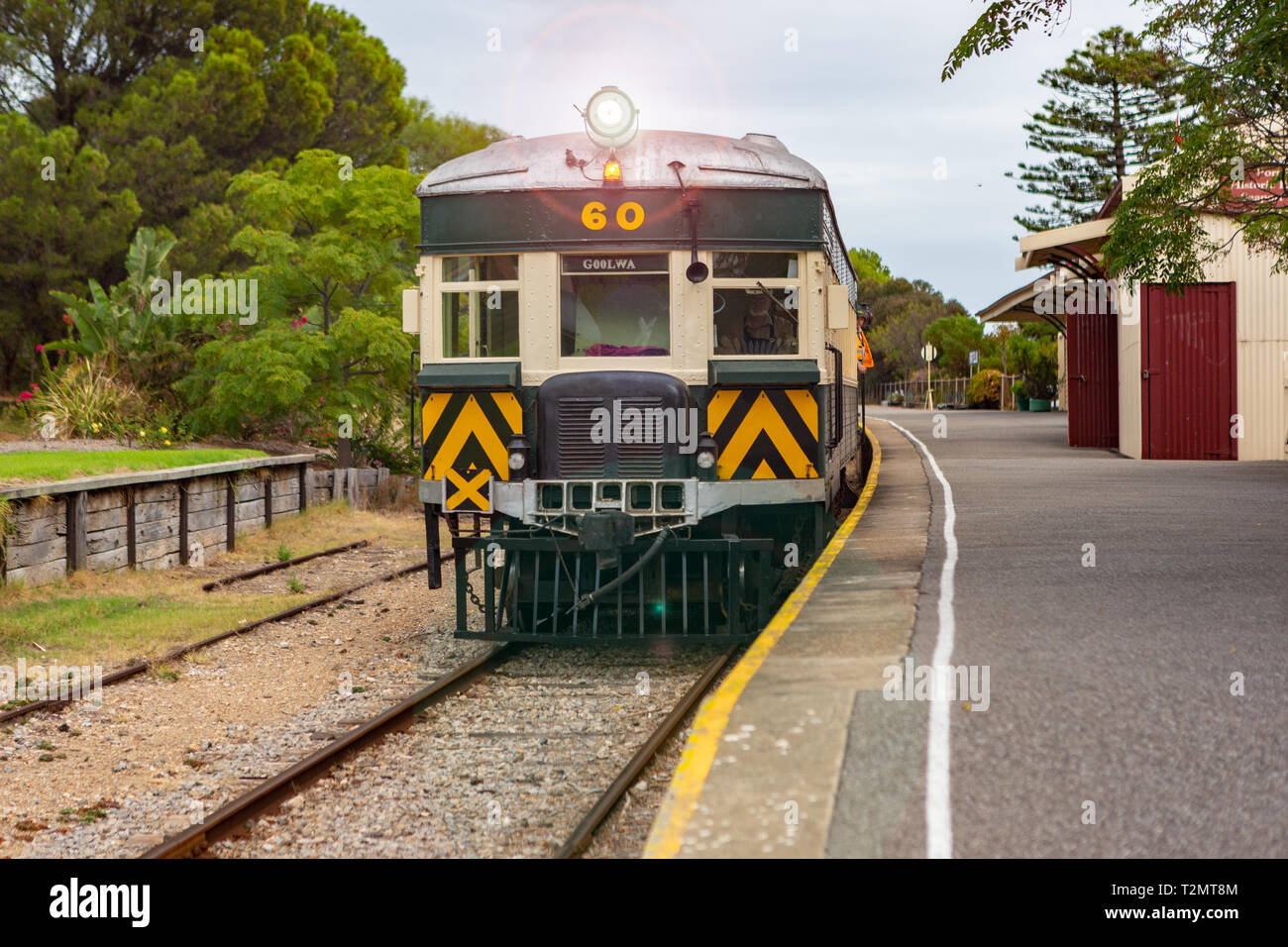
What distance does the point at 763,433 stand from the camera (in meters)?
8.77

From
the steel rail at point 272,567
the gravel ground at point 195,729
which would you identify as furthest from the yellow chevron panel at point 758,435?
the steel rail at point 272,567

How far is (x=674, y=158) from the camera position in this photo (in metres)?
8.77

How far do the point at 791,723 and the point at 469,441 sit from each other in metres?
4.14

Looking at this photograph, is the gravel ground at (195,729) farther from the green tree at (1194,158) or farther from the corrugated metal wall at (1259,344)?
the corrugated metal wall at (1259,344)

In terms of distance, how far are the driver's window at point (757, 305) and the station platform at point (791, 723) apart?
1.73 m

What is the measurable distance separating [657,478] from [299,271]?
13.6 meters

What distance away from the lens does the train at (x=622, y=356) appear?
8.56 metres

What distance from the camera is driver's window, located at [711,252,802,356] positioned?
8.80 metres

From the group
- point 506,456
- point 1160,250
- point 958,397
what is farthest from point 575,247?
point 958,397

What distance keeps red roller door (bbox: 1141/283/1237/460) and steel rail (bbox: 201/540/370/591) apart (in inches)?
507

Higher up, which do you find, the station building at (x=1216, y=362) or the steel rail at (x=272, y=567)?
the station building at (x=1216, y=362)

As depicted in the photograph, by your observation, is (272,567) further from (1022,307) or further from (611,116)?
(1022,307)

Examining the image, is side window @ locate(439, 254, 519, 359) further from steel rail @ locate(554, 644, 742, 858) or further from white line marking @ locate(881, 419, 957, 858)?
white line marking @ locate(881, 419, 957, 858)

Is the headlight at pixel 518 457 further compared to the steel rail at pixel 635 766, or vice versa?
the headlight at pixel 518 457
